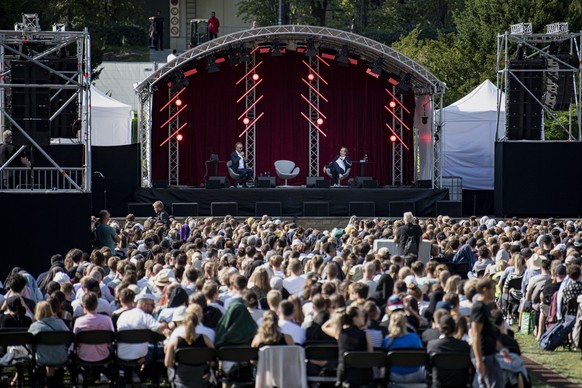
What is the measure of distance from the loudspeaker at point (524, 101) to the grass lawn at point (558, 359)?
44.2 ft

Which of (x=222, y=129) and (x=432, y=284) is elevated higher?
(x=222, y=129)

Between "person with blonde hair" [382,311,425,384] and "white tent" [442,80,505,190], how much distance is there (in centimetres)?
2522

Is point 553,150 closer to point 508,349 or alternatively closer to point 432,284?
point 432,284

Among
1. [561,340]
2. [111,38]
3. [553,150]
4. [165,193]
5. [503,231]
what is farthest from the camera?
[111,38]

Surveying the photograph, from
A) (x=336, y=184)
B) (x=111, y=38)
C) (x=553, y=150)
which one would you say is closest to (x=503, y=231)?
(x=553, y=150)

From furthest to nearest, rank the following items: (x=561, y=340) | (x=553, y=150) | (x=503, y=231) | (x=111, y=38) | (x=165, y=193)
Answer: (x=111, y=38) < (x=165, y=193) < (x=553, y=150) < (x=503, y=231) < (x=561, y=340)

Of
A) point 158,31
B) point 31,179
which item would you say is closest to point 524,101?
point 31,179

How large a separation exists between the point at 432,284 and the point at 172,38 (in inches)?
1706

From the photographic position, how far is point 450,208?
31.2m

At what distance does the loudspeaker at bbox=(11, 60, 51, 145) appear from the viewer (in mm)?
20109

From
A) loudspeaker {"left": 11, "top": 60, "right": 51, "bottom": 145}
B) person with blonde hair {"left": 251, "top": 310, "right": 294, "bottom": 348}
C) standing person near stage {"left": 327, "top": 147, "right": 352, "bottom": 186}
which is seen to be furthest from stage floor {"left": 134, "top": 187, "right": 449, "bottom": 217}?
person with blonde hair {"left": 251, "top": 310, "right": 294, "bottom": 348}

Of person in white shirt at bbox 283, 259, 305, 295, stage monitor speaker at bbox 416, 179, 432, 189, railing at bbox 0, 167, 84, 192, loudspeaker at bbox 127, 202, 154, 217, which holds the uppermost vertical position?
railing at bbox 0, 167, 84, 192

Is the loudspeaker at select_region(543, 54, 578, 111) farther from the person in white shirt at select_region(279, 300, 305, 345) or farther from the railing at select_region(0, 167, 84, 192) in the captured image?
the person in white shirt at select_region(279, 300, 305, 345)

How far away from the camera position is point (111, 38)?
52.6 metres
